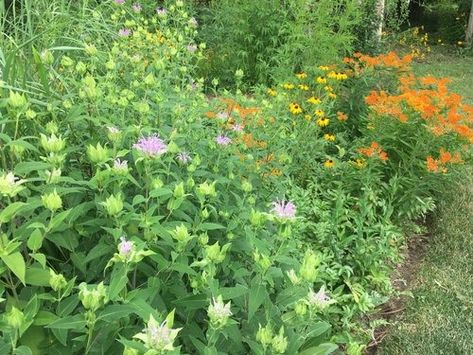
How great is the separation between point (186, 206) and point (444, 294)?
1.90 meters

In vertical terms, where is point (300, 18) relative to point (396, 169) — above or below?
above

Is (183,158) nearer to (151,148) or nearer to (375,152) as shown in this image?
(151,148)

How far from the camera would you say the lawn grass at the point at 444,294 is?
2438 mm

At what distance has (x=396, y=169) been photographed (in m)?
3.49

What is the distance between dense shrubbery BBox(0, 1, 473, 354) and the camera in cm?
117

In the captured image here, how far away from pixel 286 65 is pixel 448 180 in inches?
79.0

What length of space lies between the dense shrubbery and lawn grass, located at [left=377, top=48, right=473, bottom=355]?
0.17m

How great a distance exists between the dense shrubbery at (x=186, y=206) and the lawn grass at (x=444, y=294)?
0.57 feet

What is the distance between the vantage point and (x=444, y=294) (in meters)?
2.82

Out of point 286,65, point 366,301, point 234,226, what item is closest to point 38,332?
point 234,226

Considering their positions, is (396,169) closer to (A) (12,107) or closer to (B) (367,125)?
(B) (367,125)

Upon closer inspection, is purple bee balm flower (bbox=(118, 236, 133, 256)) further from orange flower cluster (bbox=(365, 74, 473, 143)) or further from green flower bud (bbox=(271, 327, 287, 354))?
orange flower cluster (bbox=(365, 74, 473, 143))

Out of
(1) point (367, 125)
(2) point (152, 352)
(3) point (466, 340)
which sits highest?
(2) point (152, 352)

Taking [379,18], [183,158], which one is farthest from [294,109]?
[379,18]
